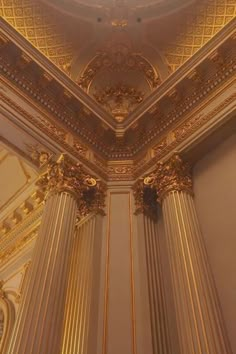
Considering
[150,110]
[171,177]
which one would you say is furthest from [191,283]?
[150,110]

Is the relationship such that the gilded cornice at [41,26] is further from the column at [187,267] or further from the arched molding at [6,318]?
the arched molding at [6,318]

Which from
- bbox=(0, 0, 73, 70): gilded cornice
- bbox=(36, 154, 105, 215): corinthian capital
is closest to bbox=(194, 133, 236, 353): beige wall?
bbox=(36, 154, 105, 215): corinthian capital

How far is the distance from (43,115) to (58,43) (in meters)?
2.49

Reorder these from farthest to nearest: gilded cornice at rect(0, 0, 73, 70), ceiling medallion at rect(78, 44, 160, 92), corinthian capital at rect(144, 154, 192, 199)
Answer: ceiling medallion at rect(78, 44, 160, 92), gilded cornice at rect(0, 0, 73, 70), corinthian capital at rect(144, 154, 192, 199)

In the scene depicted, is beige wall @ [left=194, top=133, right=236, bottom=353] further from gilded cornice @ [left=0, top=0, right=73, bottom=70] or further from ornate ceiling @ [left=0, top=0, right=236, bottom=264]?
gilded cornice @ [left=0, top=0, right=73, bottom=70]

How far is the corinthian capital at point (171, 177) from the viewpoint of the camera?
5.83 meters

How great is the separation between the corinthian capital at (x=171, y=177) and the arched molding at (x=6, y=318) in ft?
14.2

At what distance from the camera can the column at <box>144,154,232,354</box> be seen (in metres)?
4.09

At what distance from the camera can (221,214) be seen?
5.33 m

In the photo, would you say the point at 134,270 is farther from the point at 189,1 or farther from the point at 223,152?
the point at 189,1

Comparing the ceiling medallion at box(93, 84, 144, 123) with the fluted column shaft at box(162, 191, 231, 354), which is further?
the ceiling medallion at box(93, 84, 144, 123)

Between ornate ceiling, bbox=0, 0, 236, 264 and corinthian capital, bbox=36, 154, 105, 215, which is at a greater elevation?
ornate ceiling, bbox=0, 0, 236, 264

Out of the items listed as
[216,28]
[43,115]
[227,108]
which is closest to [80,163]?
[43,115]

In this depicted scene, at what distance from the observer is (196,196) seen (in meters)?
5.87
